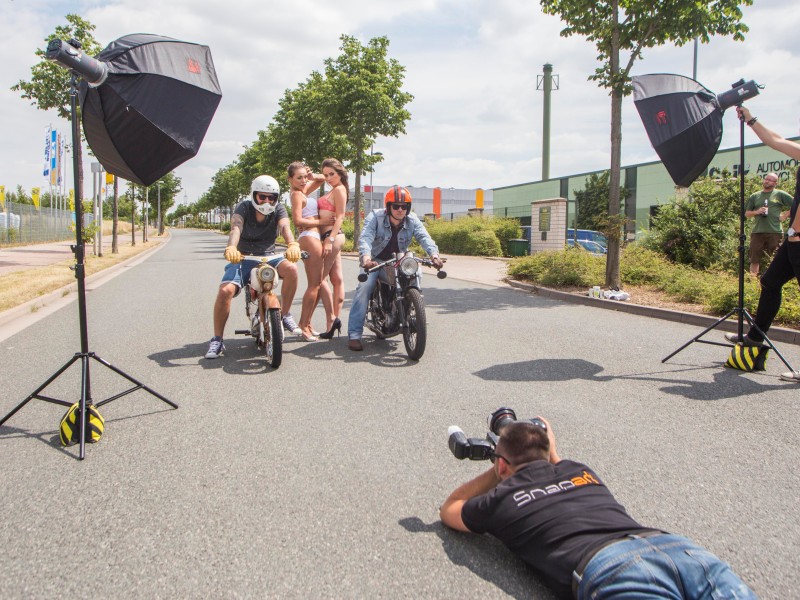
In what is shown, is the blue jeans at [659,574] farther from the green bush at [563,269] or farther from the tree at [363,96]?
the tree at [363,96]

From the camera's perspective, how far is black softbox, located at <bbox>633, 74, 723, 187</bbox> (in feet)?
17.9

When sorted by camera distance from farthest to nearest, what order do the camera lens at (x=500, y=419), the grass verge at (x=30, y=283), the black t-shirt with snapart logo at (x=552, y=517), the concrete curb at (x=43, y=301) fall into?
1. the grass verge at (x=30, y=283)
2. the concrete curb at (x=43, y=301)
3. the camera lens at (x=500, y=419)
4. the black t-shirt with snapart logo at (x=552, y=517)

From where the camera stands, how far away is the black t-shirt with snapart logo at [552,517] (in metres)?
2.13

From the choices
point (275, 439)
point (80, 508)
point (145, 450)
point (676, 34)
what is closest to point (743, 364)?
point (275, 439)

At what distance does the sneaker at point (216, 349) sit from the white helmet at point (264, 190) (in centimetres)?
132

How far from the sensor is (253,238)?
6285mm

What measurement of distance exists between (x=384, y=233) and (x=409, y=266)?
71 cm

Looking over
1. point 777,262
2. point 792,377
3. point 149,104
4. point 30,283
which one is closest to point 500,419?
point 149,104

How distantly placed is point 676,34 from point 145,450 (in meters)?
11.4

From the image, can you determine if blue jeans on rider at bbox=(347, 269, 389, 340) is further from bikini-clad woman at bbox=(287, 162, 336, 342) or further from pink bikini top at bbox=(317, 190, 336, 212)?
pink bikini top at bbox=(317, 190, 336, 212)

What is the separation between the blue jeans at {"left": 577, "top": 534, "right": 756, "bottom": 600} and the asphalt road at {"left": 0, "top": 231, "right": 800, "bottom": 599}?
16.6 inches

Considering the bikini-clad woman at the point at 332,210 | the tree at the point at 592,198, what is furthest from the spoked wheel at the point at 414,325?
the tree at the point at 592,198

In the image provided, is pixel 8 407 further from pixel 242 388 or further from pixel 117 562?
pixel 117 562

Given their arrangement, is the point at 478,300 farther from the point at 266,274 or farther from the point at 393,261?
the point at 266,274
